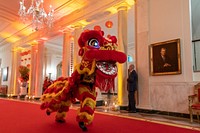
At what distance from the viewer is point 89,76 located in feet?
7.09

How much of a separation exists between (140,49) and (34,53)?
761cm

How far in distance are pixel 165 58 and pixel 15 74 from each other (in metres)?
10.5

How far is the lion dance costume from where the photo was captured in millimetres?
2016

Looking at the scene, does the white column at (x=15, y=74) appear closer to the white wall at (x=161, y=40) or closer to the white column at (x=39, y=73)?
the white column at (x=39, y=73)

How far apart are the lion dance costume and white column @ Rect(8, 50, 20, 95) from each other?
1029 cm

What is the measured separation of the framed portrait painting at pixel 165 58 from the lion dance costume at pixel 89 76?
8.58 feet

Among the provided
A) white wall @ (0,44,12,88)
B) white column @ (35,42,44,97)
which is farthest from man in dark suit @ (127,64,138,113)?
white wall @ (0,44,12,88)

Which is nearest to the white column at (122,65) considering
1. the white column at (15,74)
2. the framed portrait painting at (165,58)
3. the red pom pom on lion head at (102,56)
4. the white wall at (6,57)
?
the framed portrait painting at (165,58)

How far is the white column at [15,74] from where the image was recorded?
37.2 ft

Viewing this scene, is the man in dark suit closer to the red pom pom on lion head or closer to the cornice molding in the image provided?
the cornice molding

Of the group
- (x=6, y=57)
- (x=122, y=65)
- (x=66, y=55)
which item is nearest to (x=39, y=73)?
(x=66, y=55)

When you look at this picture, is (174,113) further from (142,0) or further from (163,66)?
(142,0)

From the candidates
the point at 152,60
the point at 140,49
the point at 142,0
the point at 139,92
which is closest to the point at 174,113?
the point at 139,92

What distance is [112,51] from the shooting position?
2.06m
